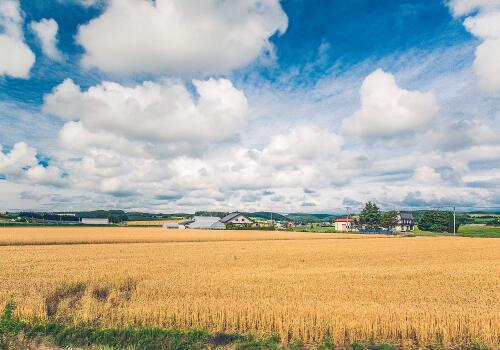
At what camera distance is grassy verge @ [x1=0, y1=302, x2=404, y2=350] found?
1080 centimetres

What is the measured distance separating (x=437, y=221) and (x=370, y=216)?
24525mm

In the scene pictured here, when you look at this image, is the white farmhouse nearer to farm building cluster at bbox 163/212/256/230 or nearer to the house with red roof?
farm building cluster at bbox 163/212/256/230

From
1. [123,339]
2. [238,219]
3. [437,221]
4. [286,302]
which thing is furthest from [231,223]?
[123,339]

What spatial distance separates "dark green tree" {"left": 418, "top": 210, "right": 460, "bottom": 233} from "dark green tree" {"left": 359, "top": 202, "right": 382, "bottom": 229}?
20.4 m

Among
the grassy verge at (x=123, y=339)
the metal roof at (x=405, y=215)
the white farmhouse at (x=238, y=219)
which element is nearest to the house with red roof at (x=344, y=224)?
the metal roof at (x=405, y=215)

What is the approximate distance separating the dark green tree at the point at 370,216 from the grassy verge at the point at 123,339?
140039 mm

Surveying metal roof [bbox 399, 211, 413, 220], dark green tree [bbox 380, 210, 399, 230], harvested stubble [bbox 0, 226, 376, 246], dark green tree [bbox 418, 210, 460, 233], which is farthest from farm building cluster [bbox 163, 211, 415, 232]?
harvested stubble [bbox 0, 226, 376, 246]

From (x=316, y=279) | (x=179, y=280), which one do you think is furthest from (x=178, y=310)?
(x=316, y=279)

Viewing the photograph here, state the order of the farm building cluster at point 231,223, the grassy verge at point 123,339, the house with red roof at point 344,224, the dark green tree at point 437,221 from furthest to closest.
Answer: the house with red roof at point 344,224 → the farm building cluster at point 231,223 → the dark green tree at point 437,221 → the grassy verge at point 123,339

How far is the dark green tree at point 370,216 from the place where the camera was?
142875 mm

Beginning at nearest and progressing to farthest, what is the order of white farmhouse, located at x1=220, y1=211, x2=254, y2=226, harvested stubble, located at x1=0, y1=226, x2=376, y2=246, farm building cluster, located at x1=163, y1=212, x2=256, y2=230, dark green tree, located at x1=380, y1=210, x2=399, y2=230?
1. harvested stubble, located at x1=0, y1=226, x2=376, y2=246
2. dark green tree, located at x1=380, y1=210, x2=399, y2=230
3. farm building cluster, located at x1=163, y1=212, x2=256, y2=230
4. white farmhouse, located at x1=220, y1=211, x2=254, y2=226

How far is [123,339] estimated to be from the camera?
11484 mm

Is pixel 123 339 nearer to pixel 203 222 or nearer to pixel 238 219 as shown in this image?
pixel 203 222

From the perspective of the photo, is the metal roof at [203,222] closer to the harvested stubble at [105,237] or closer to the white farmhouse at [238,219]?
the white farmhouse at [238,219]
